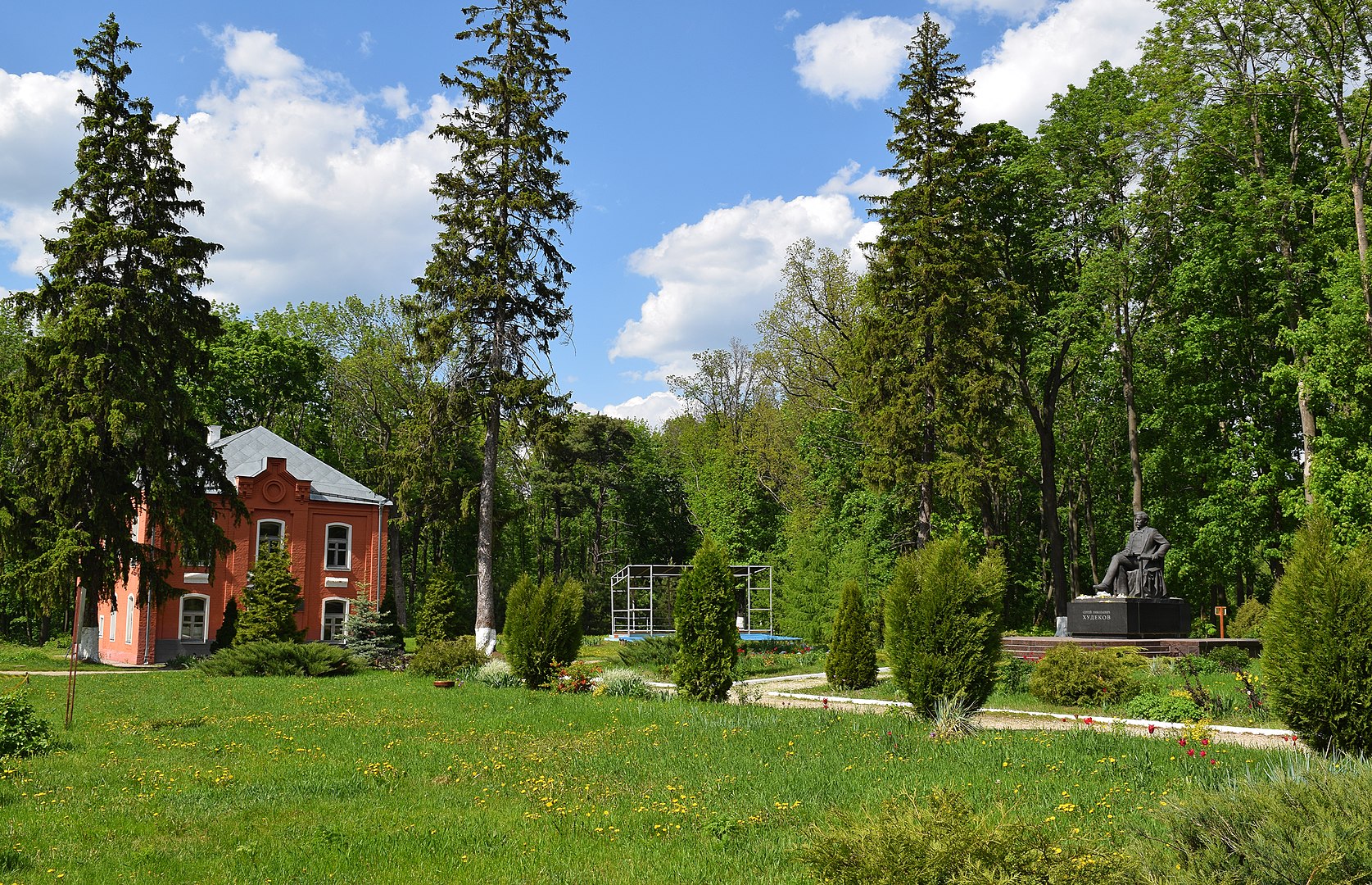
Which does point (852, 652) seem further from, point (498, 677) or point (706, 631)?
point (498, 677)

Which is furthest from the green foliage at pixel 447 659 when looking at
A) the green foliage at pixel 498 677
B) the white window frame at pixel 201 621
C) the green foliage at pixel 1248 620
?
the green foliage at pixel 1248 620

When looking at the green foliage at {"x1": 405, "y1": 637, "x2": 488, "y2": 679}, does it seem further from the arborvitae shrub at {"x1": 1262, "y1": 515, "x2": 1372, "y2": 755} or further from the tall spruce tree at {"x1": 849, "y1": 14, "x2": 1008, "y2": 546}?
the arborvitae shrub at {"x1": 1262, "y1": 515, "x2": 1372, "y2": 755}

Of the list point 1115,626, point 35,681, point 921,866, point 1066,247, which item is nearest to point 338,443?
point 35,681

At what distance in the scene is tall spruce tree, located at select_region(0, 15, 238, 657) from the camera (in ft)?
72.6

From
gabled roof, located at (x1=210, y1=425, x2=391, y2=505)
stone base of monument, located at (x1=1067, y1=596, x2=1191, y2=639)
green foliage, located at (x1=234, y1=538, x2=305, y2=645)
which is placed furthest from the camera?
A: gabled roof, located at (x1=210, y1=425, x2=391, y2=505)

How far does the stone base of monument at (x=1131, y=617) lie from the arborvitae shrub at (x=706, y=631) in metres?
9.12

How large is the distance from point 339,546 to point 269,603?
22.5ft

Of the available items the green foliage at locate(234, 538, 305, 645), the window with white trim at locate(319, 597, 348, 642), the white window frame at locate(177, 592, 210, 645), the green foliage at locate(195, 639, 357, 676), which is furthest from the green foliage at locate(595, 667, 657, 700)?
the white window frame at locate(177, 592, 210, 645)

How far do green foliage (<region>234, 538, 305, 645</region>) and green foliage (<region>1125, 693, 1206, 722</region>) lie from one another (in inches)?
806

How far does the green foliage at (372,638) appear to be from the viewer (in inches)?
935

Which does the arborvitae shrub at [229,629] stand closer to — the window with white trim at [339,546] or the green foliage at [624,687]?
the window with white trim at [339,546]

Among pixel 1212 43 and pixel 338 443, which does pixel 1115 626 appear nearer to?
pixel 1212 43

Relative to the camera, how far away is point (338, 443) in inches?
1802

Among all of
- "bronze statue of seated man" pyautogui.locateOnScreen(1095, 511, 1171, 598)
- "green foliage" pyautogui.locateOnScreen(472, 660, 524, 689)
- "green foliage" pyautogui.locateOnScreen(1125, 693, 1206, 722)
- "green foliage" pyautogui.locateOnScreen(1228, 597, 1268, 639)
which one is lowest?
"green foliage" pyautogui.locateOnScreen(472, 660, 524, 689)
